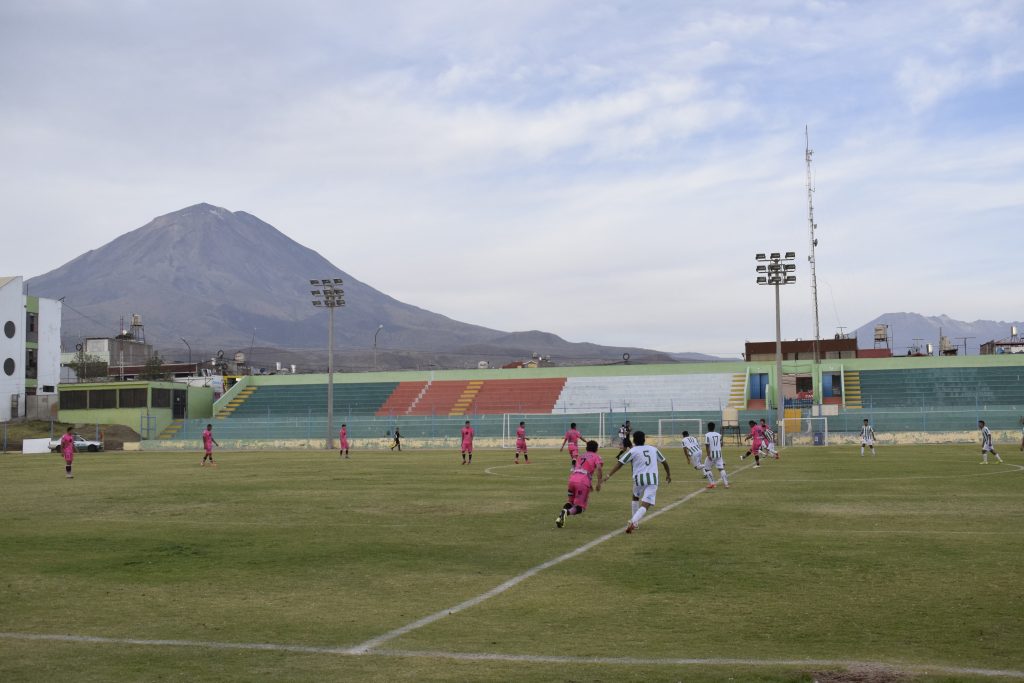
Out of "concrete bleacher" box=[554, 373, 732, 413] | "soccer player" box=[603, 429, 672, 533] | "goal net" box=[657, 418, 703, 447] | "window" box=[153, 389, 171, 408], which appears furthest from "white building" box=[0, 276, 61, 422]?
"soccer player" box=[603, 429, 672, 533]

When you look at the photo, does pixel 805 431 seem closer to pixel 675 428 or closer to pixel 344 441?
pixel 675 428

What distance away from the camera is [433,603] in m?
13.2

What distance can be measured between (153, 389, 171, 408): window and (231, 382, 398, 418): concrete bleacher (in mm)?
5880

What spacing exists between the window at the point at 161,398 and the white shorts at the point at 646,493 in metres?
78.0

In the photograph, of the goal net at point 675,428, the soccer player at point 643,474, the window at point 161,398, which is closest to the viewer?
the soccer player at point 643,474

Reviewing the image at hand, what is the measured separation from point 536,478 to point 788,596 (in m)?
24.2

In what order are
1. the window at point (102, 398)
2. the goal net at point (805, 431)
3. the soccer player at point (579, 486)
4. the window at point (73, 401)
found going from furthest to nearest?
1. the window at point (73, 401)
2. the window at point (102, 398)
3. the goal net at point (805, 431)
4. the soccer player at point (579, 486)

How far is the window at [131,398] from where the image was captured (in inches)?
3561

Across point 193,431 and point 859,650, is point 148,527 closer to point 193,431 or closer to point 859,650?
point 859,650

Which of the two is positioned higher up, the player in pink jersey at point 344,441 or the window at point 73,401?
the window at point 73,401

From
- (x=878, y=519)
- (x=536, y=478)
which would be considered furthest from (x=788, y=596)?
(x=536, y=478)

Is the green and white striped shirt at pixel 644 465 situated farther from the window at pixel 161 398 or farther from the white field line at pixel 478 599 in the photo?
the window at pixel 161 398

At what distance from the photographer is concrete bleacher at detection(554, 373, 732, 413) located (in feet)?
285

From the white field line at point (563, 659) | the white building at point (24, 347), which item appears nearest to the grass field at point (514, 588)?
the white field line at point (563, 659)
